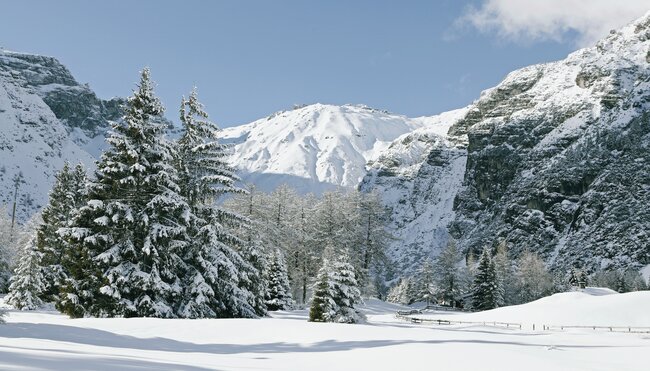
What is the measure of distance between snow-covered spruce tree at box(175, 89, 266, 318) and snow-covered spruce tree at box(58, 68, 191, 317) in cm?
83

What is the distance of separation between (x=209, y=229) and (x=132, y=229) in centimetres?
317

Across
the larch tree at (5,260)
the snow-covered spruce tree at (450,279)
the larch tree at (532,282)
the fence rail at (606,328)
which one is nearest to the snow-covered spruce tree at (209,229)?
the fence rail at (606,328)

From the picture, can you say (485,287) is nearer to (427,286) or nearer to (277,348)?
(427,286)

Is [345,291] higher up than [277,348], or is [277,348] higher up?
[345,291]

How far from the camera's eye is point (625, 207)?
135625 millimetres

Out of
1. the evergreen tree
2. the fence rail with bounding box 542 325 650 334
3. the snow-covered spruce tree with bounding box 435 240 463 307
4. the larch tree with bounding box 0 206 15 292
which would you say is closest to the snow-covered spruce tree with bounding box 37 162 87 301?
the larch tree with bounding box 0 206 15 292

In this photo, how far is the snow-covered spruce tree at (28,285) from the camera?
3278 cm

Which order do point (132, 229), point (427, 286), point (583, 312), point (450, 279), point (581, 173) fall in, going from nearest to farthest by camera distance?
1. point (132, 229)
2. point (583, 312)
3. point (427, 286)
4. point (450, 279)
5. point (581, 173)

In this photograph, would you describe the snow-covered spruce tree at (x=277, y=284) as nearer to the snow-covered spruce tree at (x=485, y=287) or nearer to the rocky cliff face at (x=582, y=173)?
the snow-covered spruce tree at (x=485, y=287)

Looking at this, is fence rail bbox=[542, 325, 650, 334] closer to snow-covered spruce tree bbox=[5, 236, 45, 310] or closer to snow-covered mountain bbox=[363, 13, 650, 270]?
snow-covered spruce tree bbox=[5, 236, 45, 310]

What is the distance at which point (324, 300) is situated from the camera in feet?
99.2

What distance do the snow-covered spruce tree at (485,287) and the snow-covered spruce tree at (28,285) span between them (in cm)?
4956

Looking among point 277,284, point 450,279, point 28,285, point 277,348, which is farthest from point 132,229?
point 450,279

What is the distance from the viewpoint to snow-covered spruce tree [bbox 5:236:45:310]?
32.8 m
